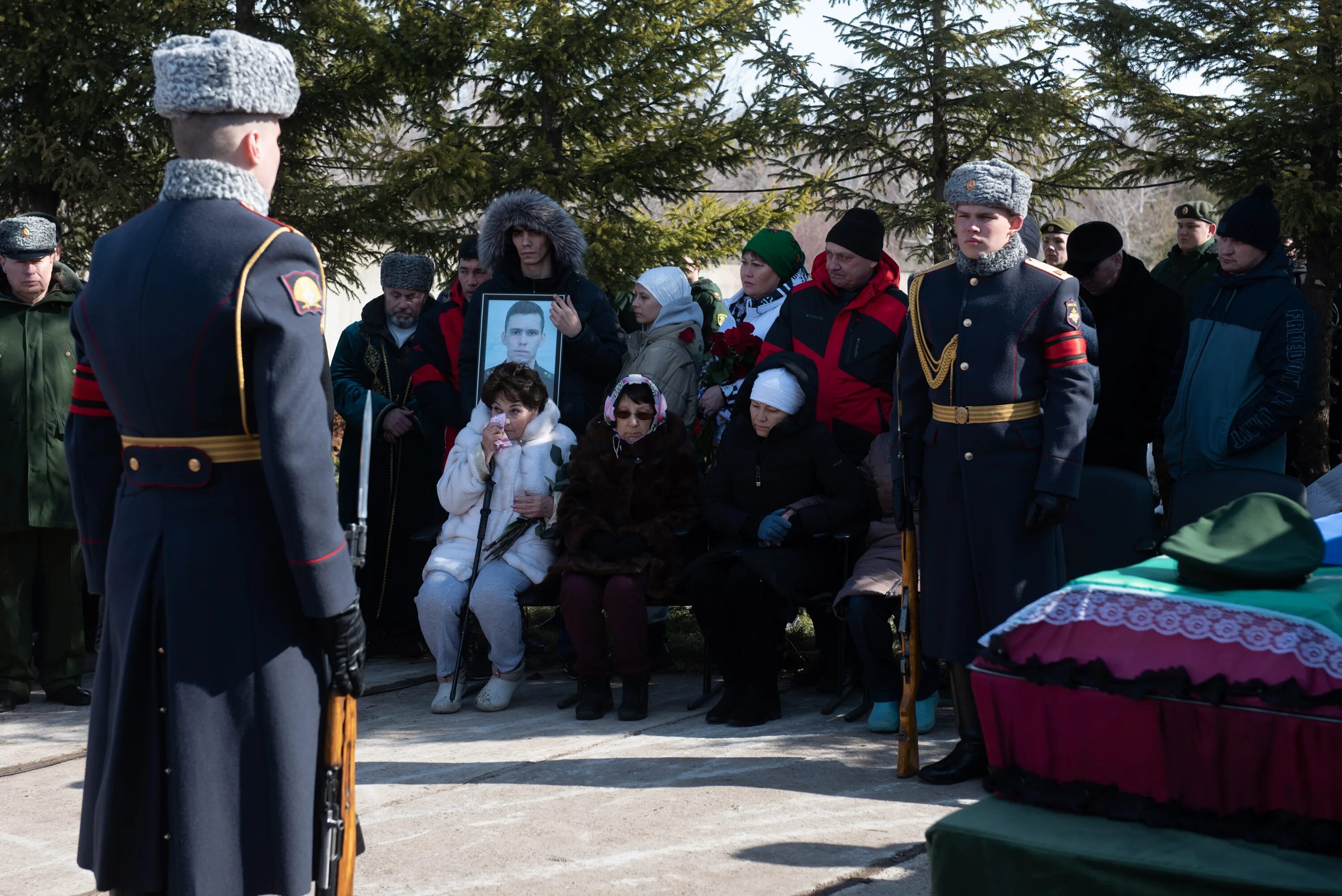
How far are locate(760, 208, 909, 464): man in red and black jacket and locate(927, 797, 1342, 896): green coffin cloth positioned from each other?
2988 mm

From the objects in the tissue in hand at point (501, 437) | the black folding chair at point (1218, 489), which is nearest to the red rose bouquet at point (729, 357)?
the tissue in hand at point (501, 437)

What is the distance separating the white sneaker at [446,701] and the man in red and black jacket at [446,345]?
1.35 meters

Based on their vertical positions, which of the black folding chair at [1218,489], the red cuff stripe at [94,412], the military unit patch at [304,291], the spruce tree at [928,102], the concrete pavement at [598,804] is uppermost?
the spruce tree at [928,102]

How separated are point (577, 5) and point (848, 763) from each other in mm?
6901

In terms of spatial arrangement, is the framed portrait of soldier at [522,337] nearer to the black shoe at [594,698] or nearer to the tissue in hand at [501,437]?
the tissue in hand at [501,437]

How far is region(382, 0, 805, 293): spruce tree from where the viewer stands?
9.77 m

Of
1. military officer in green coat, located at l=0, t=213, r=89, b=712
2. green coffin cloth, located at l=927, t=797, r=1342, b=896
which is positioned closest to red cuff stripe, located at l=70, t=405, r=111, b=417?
green coffin cloth, located at l=927, t=797, r=1342, b=896

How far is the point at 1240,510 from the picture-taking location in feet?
11.4

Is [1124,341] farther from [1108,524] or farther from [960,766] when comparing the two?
[960,766]

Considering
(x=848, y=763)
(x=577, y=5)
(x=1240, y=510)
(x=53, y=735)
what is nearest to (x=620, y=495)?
(x=848, y=763)

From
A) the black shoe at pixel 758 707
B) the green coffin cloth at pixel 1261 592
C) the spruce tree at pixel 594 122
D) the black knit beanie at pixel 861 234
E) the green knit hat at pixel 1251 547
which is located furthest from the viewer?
the spruce tree at pixel 594 122

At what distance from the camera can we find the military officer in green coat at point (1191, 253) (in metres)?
7.47

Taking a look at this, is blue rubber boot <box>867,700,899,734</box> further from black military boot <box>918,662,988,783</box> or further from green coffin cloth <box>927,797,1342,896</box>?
green coffin cloth <box>927,797,1342,896</box>

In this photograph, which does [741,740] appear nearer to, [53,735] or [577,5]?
[53,735]
